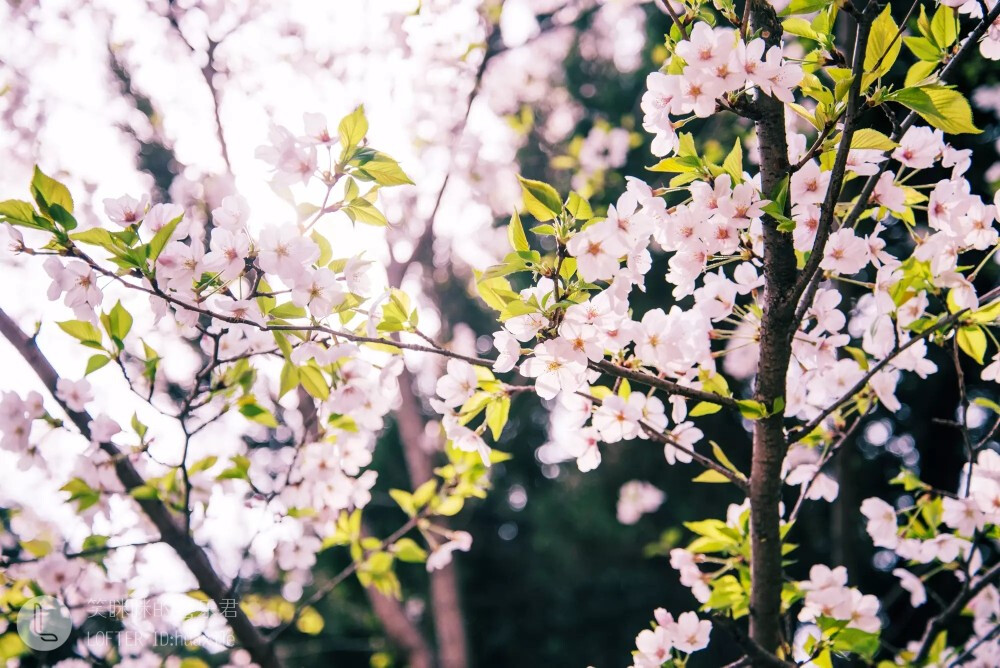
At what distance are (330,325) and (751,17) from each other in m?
0.86

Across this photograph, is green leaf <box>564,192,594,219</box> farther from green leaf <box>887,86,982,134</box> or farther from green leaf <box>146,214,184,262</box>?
green leaf <box>146,214,184,262</box>

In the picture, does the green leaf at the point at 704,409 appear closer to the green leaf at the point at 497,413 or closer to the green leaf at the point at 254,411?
the green leaf at the point at 497,413

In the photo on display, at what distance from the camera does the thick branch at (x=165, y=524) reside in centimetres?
136

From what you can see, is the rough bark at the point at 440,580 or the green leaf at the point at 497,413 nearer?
the green leaf at the point at 497,413

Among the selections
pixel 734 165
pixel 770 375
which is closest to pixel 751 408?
pixel 770 375

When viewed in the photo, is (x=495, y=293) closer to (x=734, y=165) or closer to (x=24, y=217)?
(x=734, y=165)

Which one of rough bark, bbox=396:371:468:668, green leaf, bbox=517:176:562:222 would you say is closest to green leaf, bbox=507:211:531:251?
green leaf, bbox=517:176:562:222

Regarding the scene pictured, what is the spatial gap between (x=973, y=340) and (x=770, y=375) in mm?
376

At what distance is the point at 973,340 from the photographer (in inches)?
44.8

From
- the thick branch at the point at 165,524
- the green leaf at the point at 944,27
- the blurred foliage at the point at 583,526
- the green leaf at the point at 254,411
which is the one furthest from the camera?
the blurred foliage at the point at 583,526

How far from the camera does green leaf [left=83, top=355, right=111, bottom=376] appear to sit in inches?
49.0

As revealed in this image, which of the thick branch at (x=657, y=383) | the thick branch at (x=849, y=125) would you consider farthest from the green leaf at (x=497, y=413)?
the thick branch at (x=849, y=125)

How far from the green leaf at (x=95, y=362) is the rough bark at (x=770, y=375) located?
1244 mm

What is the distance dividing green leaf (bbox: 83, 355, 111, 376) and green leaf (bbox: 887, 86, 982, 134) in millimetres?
1410
